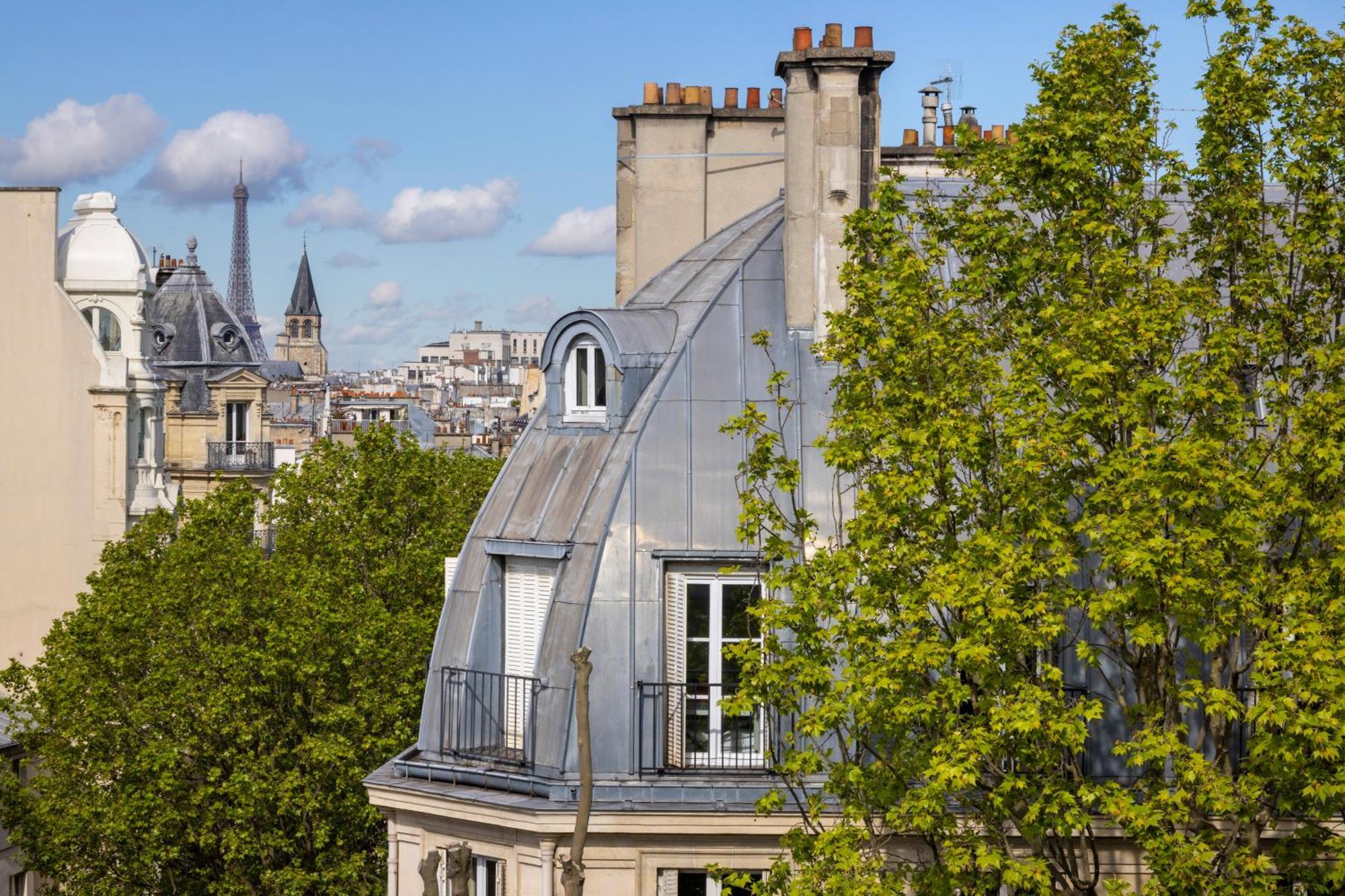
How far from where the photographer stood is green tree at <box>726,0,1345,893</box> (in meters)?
16.6

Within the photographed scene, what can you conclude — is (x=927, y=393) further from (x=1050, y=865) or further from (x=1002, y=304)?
(x=1050, y=865)

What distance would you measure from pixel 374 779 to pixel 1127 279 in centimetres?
1027

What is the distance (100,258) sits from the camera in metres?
54.5

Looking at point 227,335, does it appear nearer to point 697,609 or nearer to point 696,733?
point 697,609

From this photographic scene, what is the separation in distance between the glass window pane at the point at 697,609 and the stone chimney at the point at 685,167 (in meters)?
6.65

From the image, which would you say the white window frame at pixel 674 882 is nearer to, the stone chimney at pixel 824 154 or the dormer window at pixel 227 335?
the stone chimney at pixel 824 154

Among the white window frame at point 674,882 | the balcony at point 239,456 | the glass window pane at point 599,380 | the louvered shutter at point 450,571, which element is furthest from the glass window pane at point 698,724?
the balcony at point 239,456

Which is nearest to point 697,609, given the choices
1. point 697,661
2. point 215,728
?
point 697,661

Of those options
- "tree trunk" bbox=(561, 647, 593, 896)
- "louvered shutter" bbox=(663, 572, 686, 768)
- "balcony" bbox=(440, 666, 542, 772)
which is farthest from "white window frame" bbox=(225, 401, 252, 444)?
"tree trunk" bbox=(561, 647, 593, 896)

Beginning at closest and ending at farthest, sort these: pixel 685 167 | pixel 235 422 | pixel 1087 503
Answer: pixel 1087 503
pixel 685 167
pixel 235 422

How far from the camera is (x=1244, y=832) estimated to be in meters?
17.5

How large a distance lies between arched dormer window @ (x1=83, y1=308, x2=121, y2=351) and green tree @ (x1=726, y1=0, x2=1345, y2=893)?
126 feet

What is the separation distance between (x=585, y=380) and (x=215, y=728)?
11.2m

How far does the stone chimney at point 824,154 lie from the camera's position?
74.5ft
